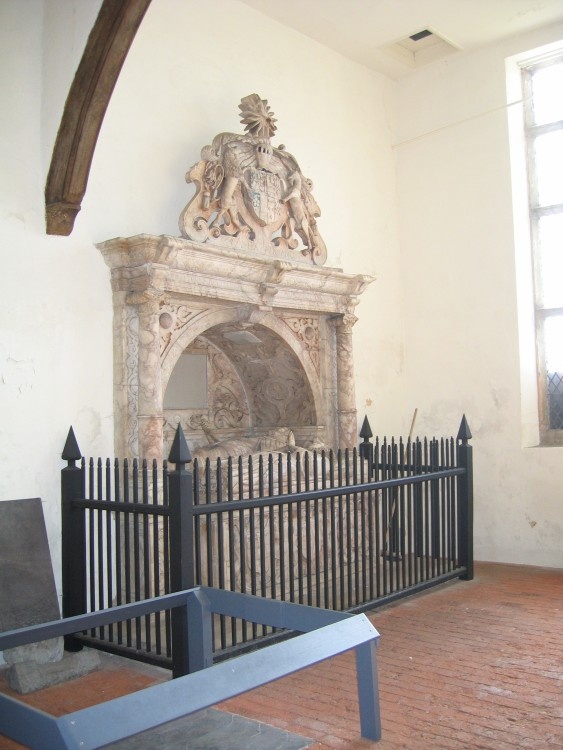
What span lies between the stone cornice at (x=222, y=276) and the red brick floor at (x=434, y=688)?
7.51ft

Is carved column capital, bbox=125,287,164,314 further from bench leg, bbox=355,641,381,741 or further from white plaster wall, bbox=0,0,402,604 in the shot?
bench leg, bbox=355,641,381,741

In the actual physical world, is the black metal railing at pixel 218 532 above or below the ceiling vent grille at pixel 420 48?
below

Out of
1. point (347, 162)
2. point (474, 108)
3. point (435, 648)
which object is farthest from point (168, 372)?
point (474, 108)

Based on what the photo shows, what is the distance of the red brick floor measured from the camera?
3109 mm

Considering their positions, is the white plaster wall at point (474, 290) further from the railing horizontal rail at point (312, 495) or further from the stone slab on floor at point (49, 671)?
the stone slab on floor at point (49, 671)

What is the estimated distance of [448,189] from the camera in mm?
7285

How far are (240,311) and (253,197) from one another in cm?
83

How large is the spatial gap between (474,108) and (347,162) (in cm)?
129

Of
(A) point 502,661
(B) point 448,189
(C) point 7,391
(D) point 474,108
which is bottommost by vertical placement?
(A) point 502,661

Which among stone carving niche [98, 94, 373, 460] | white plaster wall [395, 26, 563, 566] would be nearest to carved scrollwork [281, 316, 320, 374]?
stone carving niche [98, 94, 373, 460]

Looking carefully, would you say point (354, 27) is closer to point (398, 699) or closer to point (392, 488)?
point (392, 488)

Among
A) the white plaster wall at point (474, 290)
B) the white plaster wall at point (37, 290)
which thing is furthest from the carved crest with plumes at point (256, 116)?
the white plaster wall at point (474, 290)

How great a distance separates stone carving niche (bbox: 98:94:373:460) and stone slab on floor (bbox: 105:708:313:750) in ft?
6.46

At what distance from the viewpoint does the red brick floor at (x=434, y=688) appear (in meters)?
3.11
